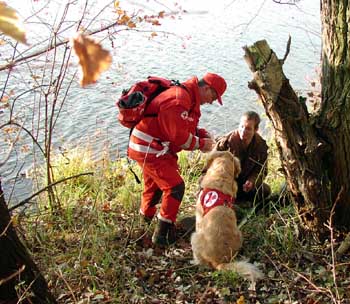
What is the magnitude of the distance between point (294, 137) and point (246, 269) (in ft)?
3.86

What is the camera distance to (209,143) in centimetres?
483

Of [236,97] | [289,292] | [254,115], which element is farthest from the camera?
[236,97]

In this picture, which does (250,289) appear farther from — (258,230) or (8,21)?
(8,21)

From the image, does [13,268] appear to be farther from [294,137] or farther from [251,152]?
[251,152]

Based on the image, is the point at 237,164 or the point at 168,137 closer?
the point at 168,137

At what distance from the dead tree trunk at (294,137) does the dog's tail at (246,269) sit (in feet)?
2.46

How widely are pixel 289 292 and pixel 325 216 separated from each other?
0.86 meters

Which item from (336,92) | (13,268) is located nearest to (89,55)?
(13,268)

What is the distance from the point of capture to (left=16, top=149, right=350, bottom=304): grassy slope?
359 cm

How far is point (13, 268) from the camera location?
9.05 feet

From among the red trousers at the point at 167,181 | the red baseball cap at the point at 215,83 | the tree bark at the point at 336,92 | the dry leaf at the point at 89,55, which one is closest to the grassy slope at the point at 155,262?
the red trousers at the point at 167,181

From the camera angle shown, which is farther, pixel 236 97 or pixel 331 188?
pixel 236 97

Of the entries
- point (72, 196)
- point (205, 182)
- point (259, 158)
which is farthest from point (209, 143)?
point (72, 196)

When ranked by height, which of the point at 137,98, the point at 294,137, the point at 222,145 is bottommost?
the point at 222,145
